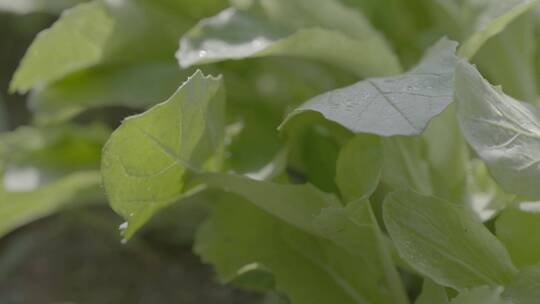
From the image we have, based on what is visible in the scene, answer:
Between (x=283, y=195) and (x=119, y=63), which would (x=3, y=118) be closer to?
(x=119, y=63)

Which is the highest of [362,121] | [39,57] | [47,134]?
[362,121]

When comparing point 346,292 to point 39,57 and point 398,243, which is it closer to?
point 398,243

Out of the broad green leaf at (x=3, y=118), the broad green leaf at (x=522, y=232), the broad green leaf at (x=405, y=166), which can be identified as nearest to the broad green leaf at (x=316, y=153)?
the broad green leaf at (x=405, y=166)

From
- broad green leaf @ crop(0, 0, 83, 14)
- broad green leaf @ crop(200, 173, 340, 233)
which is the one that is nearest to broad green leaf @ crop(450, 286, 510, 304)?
broad green leaf @ crop(200, 173, 340, 233)

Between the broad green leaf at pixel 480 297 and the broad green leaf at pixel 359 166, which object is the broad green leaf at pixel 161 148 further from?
the broad green leaf at pixel 480 297

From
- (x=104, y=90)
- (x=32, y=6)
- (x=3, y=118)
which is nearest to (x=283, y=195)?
(x=104, y=90)

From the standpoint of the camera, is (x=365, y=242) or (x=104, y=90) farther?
(x=104, y=90)

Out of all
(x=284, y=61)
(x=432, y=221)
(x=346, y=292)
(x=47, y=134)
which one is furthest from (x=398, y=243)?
(x=47, y=134)
